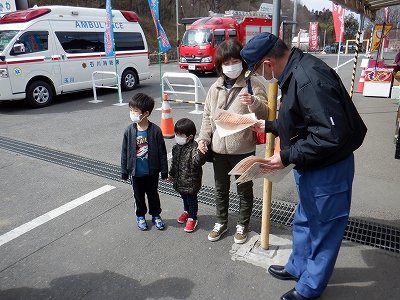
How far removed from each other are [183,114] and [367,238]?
19.4ft

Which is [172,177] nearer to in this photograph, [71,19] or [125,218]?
[125,218]

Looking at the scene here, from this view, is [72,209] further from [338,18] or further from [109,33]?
[338,18]

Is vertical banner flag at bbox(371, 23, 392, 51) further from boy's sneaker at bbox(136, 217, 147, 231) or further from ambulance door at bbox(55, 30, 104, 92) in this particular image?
boy's sneaker at bbox(136, 217, 147, 231)

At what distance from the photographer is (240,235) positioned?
306 centimetres

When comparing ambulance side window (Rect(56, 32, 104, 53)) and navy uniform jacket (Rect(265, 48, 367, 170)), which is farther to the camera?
ambulance side window (Rect(56, 32, 104, 53))

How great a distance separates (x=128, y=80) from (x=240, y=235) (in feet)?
33.2

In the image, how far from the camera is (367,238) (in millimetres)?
3146

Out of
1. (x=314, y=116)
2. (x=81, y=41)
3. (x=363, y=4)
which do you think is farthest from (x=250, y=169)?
(x=81, y=41)

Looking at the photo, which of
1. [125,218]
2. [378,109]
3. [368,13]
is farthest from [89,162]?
[378,109]

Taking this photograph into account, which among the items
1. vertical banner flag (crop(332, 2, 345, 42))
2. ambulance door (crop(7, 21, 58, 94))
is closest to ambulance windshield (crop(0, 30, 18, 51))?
ambulance door (crop(7, 21, 58, 94))

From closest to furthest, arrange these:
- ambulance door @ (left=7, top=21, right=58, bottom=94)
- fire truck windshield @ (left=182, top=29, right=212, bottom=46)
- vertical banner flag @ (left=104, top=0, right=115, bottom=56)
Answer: ambulance door @ (left=7, top=21, right=58, bottom=94)
vertical banner flag @ (left=104, top=0, right=115, bottom=56)
fire truck windshield @ (left=182, top=29, right=212, bottom=46)

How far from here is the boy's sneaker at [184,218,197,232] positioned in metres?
3.30

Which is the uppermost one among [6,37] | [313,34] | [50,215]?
[313,34]

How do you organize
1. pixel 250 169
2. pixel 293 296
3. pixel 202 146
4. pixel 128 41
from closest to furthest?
pixel 250 169
pixel 293 296
pixel 202 146
pixel 128 41
